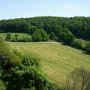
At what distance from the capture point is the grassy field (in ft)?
174

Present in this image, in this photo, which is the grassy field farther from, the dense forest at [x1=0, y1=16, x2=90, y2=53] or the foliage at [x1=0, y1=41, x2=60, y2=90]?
the foliage at [x1=0, y1=41, x2=60, y2=90]

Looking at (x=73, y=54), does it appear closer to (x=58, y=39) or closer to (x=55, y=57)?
(x=55, y=57)

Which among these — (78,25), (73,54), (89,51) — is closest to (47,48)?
(73,54)

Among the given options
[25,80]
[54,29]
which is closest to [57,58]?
[25,80]

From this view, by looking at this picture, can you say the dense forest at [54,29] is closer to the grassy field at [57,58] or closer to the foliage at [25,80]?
the grassy field at [57,58]

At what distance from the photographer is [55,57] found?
67500 mm

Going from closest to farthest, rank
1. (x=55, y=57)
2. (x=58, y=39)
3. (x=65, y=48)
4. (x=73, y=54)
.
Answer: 1. (x=55, y=57)
2. (x=73, y=54)
3. (x=65, y=48)
4. (x=58, y=39)

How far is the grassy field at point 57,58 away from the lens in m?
53.0

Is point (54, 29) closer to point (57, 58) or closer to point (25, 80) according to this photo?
Answer: point (57, 58)

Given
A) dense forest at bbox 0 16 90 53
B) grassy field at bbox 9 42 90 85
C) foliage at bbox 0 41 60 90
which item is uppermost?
foliage at bbox 0 41 60 90

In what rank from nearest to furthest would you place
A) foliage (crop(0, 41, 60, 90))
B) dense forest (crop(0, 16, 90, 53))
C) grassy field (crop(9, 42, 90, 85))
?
foliage (crop(0, 41, 60, 90)), grassy field (crop(9, 42, 90, 85)), dense forest (crop(0, 16, 90, 53))

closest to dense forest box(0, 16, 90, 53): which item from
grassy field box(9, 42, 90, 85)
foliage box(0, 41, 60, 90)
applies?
grassy field box(9, 42, 90, 85)

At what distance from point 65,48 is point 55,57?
42.5 ft

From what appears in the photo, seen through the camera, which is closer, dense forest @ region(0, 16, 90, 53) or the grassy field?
the grassy field
